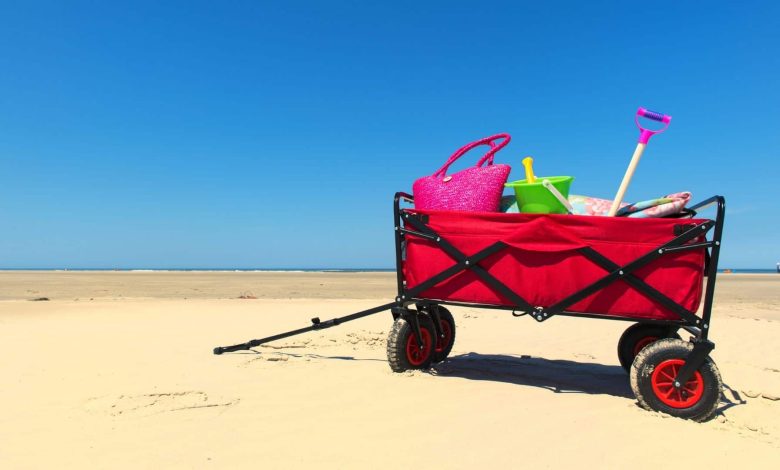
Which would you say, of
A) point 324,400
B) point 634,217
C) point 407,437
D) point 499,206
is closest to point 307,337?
point 324,400

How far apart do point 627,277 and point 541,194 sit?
2.98 feet

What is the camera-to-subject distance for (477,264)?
411 centimetres

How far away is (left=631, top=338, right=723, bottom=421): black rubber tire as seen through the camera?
→ 338 centimetres

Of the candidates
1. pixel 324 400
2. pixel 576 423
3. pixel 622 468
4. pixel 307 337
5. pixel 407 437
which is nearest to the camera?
pixel 622 468

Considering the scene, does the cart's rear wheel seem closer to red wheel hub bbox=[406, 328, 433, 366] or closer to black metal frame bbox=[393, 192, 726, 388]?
red wheel hub bbox=[406, 328, 433, 366]

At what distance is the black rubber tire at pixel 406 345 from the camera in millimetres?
4594

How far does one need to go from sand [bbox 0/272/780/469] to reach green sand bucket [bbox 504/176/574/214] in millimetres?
1512

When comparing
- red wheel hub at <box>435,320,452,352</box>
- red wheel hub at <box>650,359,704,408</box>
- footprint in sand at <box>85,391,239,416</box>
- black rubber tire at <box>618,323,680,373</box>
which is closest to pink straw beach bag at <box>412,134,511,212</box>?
red wheel hub at <box>435,320,452,352</box>

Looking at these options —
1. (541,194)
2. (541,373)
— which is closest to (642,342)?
(541,373)

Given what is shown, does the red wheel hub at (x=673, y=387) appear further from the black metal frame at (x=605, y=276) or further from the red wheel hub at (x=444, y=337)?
the red wheel hub at (x=444, y=337)

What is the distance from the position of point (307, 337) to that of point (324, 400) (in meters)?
3.33

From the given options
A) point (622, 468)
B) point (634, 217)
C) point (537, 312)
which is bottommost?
point (622, 468)

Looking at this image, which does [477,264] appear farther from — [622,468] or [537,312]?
[622,468]

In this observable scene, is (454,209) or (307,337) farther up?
(454,209)
